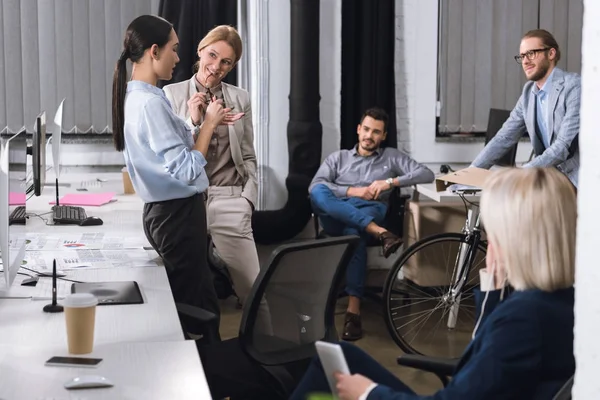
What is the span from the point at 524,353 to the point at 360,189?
3.25 m

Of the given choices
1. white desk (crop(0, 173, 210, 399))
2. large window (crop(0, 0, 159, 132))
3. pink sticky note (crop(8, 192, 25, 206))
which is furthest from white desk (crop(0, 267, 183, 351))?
large window (crop(0, 0, 159, 132))

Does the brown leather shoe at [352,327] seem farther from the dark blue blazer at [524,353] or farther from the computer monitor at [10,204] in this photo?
the dark blue blazer at [524,353]

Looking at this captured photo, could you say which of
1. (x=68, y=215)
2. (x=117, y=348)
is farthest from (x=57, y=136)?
(x=117, y=348)

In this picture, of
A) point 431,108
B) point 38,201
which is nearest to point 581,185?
point 38,201

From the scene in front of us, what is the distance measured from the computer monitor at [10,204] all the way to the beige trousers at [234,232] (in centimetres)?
116

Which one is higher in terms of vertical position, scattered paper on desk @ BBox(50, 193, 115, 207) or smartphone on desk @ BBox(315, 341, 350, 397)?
scattered paper on desk @ BBox(50, 193, 115, 207)

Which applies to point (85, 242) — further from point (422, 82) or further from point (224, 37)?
point (422, 82)

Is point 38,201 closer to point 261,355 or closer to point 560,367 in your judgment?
point 261,355

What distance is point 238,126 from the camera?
441cm

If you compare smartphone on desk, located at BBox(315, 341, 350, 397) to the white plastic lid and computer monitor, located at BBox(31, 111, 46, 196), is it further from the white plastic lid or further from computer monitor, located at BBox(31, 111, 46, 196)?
computer monitor, located at BBox(31, 111, 46, 196)

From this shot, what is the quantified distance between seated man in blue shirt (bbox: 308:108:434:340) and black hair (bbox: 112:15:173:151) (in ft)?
6.45

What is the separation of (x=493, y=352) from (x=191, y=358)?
0.66 meters

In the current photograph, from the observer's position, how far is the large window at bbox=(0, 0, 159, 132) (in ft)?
18.4

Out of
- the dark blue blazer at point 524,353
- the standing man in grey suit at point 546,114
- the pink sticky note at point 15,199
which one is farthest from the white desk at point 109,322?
the standing man in grey suit at point 546,114
